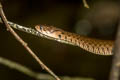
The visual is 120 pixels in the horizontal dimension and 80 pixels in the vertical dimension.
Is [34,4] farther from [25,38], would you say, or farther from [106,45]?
[106,45]

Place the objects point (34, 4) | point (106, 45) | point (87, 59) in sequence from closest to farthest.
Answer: point (106, 45), point (87, 59), point (34, 4)

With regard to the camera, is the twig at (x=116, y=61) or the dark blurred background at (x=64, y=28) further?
the dark blurred background at (x=64, y=28)

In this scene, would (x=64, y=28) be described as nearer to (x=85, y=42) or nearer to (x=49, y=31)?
(x=49, y=31)

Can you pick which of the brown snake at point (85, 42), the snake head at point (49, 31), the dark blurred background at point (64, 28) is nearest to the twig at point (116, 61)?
the brown snake at point (85, 42)

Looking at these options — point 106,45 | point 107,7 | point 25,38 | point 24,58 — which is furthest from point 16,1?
point 106,45

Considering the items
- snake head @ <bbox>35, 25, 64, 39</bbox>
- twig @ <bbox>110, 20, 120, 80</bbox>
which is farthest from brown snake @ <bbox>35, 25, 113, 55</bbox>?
twig @ <bbox>110, 20, 120, 80</bbox>

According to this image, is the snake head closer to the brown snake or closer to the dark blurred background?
the brown snake

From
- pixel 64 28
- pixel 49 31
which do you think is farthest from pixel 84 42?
pixel 64 28

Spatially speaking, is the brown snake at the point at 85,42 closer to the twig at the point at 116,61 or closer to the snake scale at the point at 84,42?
the snake scale at the point at 84,42
